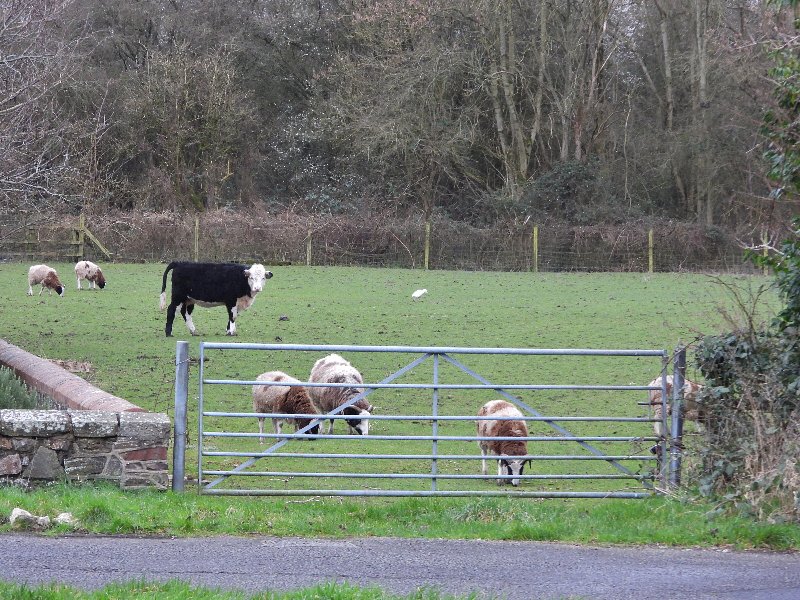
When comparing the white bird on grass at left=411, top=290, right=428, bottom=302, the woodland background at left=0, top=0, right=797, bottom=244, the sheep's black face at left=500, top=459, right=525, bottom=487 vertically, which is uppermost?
the woodland background at left=0, top=0, right=797, bottom=244

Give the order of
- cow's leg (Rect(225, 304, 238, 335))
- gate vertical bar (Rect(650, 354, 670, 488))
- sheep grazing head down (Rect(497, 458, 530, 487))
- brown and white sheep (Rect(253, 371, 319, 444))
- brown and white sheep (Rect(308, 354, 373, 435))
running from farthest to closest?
cow's leg (Rect(225, 304, 238, 335)) → brown and white sheep (Rect(253, 371, 319, 444)) → brown and white sheep (Rect(308, 354, 373, 435)) → sheep grazing head down (Rect(497, 458, 530, 487)) → gate vertical bar (Rect(650, 354, 670, 488))

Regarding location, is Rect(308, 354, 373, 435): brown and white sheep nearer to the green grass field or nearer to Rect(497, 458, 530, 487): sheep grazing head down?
the green grass field

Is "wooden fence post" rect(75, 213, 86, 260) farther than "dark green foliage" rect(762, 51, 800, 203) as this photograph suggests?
Yes

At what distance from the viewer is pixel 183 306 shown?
22.6 m

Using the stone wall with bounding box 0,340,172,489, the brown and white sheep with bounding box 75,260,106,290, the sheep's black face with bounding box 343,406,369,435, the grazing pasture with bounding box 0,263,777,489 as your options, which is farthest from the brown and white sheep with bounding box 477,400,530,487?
the brown and white sheep with bounding box 75,260,106,290

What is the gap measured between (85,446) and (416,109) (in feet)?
131

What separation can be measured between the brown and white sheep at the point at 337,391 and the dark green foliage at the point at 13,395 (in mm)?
3696

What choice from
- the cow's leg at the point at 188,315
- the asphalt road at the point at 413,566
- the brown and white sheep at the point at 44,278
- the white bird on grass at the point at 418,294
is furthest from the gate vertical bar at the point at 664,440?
the brown and white sheep at the point at 44,278

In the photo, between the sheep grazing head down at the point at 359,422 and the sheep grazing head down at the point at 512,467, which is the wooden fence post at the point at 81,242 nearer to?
the sheep grazing head down at the point at 359,422

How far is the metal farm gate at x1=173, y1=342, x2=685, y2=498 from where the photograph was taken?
915 cm

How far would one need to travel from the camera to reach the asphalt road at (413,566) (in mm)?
6332

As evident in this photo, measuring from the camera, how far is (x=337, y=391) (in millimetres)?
14297

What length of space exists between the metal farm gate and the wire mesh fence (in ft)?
83.0

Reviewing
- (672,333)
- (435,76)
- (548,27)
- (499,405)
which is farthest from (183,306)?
(548,27)
